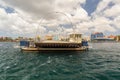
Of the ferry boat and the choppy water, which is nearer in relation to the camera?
the choppy water

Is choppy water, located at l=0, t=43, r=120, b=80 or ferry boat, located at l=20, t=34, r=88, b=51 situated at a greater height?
ferry boat, located at l=20, t=34, r=88, b=51

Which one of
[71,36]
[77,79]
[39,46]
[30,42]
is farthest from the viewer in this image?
[71,36]

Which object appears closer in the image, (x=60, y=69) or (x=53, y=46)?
(x=60, y=69)

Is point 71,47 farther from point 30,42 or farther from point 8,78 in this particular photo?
point 8,78

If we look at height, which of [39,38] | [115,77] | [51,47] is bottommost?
[115,77]

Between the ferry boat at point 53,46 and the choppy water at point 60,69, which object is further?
the ferry boat at point 53,46

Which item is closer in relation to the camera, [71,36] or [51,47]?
[51,47]

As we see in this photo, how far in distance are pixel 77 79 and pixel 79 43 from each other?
41586mm

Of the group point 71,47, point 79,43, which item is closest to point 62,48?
point 71,47

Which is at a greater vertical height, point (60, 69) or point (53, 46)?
A: point (53, 46)

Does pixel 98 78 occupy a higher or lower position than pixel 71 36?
lower

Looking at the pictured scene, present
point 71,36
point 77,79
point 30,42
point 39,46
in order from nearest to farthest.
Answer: point 77,79 → point 39,46 → point 30,42 → point 71,36

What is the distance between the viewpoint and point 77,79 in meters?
17.2

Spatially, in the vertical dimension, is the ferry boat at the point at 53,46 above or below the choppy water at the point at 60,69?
above
